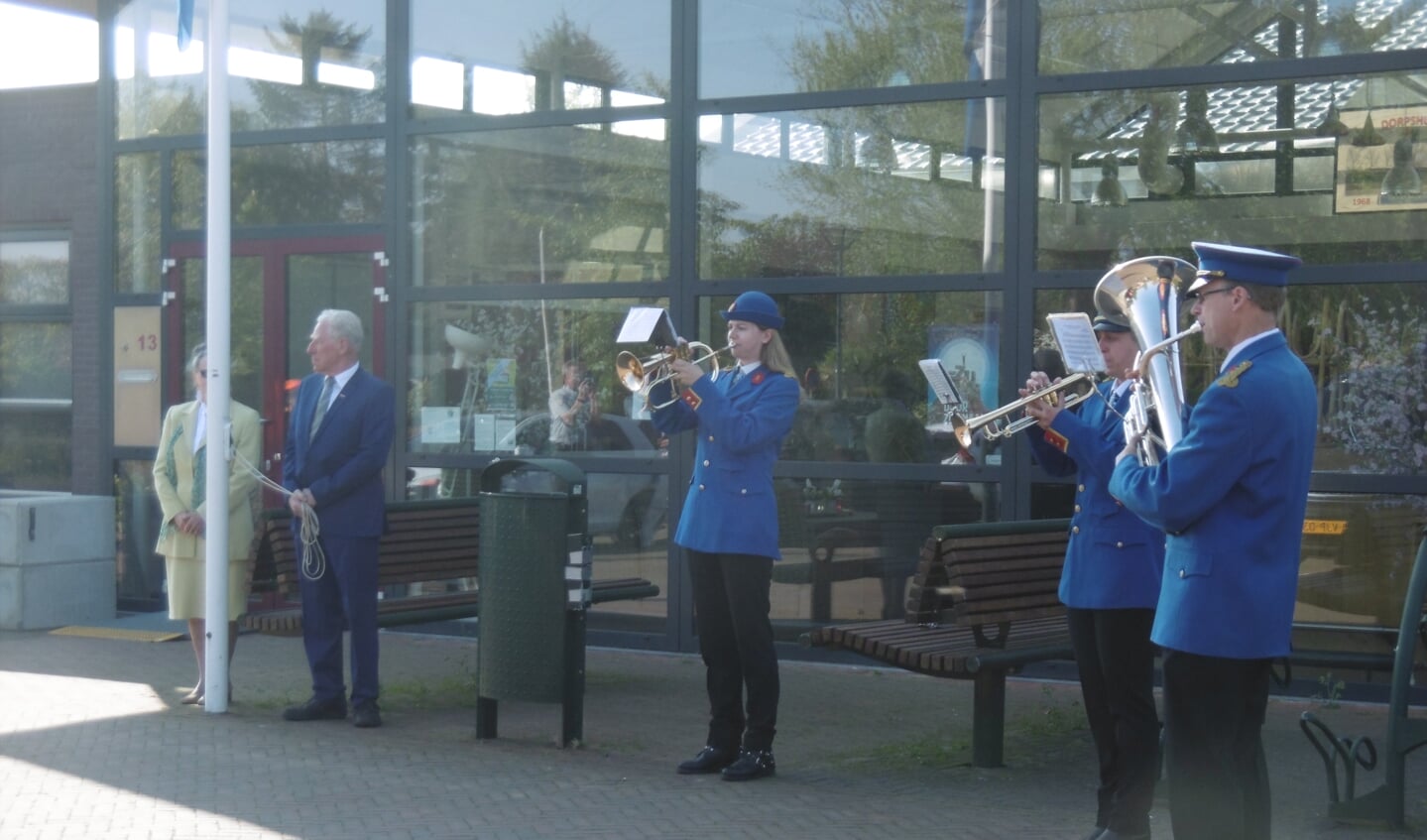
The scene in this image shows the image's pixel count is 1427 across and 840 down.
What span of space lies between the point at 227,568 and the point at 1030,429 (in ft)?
14.0

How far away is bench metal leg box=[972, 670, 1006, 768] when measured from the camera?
7098 mm

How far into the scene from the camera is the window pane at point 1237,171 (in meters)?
8.57

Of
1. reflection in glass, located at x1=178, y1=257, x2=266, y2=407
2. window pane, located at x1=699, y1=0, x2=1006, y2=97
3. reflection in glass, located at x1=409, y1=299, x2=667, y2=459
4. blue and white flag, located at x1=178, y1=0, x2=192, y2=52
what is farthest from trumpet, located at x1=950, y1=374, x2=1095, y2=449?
reflection in glass, located at x1=178, y1=257, x2=266, y2=407

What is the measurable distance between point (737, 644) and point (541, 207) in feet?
15.3

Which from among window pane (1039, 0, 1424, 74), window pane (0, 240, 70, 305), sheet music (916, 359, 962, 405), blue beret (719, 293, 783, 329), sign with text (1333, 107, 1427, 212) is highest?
window pane (1039, 0, 1424, 74)

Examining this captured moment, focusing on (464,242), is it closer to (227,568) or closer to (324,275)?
(324,275)

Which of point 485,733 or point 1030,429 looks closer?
point 1030,429

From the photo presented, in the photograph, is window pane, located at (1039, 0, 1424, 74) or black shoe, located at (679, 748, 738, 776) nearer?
black shoe, located at (679, 748, 738, 776)

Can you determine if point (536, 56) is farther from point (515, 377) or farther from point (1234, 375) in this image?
point (1234, 375)

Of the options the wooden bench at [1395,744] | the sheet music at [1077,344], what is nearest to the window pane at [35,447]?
the sheet music at [1077,344]

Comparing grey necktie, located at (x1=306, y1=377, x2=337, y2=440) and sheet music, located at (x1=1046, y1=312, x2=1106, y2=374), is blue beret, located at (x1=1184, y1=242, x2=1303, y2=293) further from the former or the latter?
grey necktie, located at (x1=306, y1=377, x2=337, y2=440)

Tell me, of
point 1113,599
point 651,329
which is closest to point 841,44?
point 651,329

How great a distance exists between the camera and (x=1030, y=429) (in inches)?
235

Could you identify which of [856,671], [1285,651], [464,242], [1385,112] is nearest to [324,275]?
[464,242]
